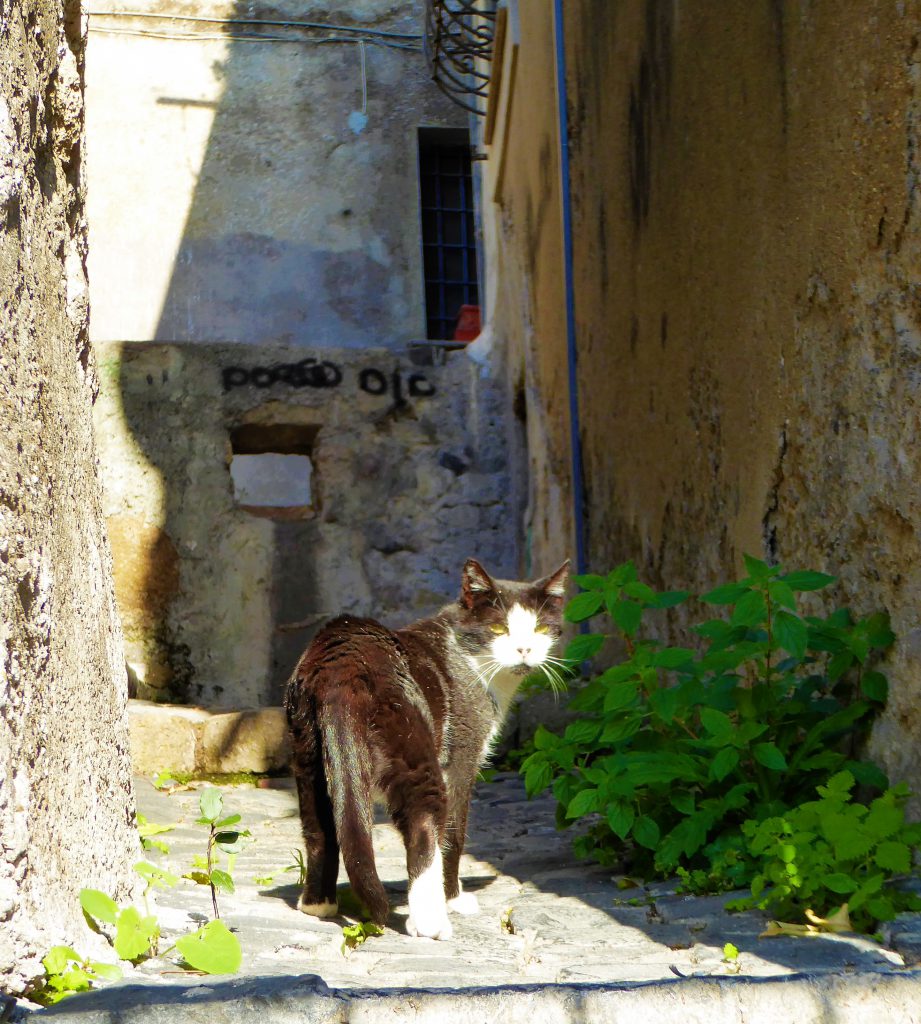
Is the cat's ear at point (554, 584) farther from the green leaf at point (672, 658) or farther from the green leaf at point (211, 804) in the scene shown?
the green leaf at point (211, 804)

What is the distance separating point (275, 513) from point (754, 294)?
16.8 feet

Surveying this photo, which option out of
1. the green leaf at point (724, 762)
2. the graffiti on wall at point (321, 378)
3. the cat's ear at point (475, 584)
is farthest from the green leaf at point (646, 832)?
the graffiti on wall at point (321, 378)

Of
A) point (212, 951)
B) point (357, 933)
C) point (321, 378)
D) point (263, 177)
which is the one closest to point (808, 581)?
point (357, 933)

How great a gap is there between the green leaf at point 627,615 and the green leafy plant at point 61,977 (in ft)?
5.75

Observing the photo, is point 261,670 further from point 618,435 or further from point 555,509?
point 618,435

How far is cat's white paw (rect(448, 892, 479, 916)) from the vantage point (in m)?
3.07

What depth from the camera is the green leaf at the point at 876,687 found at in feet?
9.43

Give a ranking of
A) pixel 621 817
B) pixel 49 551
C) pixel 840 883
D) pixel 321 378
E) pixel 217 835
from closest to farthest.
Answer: pixel 49 551, pixel 840 883, pixel 217 835, pixel 621 817, pixel 321 378

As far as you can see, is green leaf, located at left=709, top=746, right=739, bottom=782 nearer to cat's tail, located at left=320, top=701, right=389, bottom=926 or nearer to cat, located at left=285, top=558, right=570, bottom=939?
cat, located at left=285, top=558, right=570, bottom=939

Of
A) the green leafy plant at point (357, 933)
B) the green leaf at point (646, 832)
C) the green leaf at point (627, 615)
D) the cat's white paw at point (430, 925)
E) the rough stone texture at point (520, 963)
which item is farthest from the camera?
the green leaf at point (627, 615)

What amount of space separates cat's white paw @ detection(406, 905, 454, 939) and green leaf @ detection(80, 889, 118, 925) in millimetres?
846

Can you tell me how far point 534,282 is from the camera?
7.84m

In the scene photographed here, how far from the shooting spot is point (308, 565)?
315 inches

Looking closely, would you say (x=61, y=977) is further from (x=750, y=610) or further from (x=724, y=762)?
(x=750, y=610)
